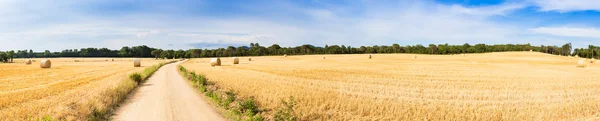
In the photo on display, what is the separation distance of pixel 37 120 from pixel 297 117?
7548mm

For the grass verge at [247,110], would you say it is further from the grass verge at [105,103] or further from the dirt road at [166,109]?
the grass verge at [105,103]

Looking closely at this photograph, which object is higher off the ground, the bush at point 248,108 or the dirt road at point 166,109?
the bush at point 248,108

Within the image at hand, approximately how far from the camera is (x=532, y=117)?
12.4m

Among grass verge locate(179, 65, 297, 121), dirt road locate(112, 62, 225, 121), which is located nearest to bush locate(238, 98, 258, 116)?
grass verge locate(179, 65, 297, 121)

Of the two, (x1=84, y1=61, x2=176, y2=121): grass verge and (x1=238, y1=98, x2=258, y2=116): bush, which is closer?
(x1=84, y1=61, x2=176, y2=121): grass verge

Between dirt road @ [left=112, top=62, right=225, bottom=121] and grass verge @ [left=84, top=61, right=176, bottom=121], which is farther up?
grass verge @ [left=84, top=61, right=176, bottom=121]

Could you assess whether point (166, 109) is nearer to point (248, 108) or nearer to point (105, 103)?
point (105, 103)

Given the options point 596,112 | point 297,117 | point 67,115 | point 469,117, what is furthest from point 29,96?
point 596,112

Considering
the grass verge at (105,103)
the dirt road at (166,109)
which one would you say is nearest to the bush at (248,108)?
the dirt road at (166,109)

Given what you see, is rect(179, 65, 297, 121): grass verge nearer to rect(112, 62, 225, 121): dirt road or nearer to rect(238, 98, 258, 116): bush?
rect(238, 98, 258, 116): bush

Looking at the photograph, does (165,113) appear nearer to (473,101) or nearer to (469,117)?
(469,117)

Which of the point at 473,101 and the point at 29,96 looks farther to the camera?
the point at 29,96

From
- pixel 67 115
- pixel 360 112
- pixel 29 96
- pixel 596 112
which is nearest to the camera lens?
pixel 67 115

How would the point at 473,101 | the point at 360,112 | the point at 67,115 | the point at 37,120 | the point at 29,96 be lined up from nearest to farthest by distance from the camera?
1. the point at 37,120
2. the point at 67,115
3. the point at 360,112
4. the point at 473,101
5. the point at 29,96
